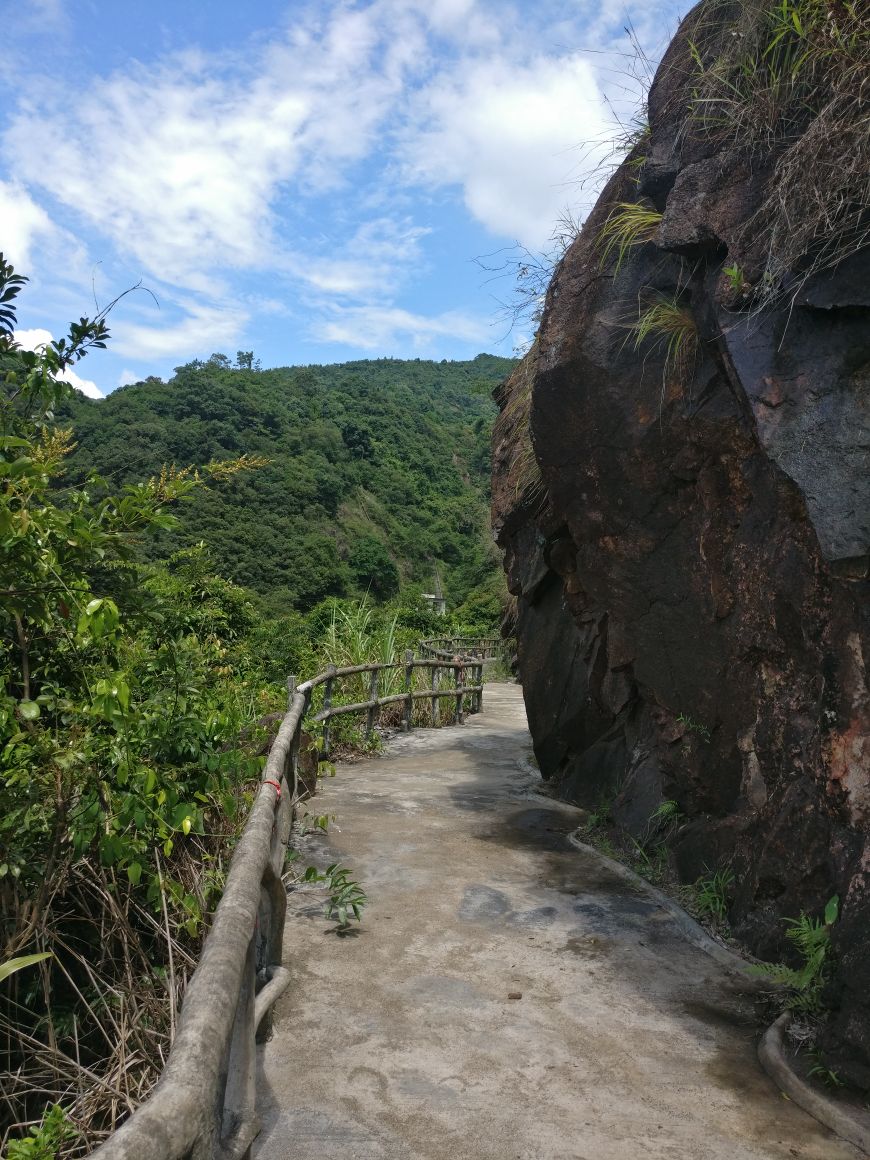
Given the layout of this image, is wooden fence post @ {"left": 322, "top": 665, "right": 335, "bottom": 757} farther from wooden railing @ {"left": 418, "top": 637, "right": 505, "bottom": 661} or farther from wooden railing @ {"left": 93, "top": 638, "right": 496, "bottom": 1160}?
wooden railing @ {"left": 418, "top": 637, "right": 505, "bottom": 661}

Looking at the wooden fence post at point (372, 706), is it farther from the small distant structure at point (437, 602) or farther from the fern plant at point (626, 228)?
the small distant structure at point (437, 602)

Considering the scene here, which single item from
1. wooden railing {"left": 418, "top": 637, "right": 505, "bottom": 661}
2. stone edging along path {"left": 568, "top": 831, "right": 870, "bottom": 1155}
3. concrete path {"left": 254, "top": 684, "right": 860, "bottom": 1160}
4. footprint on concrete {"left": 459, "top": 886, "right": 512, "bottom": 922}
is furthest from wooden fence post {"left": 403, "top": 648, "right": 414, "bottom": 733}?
stone edging along path {"left": 568, "top": 831, "right": 870, "bottom": 1155}

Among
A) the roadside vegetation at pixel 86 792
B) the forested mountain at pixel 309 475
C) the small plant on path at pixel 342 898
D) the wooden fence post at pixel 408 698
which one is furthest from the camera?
the forested mountain at pixel 309 475

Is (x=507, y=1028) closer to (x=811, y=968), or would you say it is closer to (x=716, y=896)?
(x=811, y=968)

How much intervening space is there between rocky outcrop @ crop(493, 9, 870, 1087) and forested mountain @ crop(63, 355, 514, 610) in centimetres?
1988

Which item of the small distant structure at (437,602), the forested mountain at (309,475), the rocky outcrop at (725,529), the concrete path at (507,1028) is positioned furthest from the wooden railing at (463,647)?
the concrete path at (507,1028)

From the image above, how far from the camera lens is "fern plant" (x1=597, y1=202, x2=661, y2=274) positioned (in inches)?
204

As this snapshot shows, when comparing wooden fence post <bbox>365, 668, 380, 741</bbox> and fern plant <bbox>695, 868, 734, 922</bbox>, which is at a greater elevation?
wooden fence post <bbox>365, 668, 380, 741</bbox>

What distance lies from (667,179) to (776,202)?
1146 mm

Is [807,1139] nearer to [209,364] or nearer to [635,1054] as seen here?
[635,1054]

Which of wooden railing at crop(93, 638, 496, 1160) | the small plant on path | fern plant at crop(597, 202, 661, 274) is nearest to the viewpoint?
wooden railing at crop(93, 638, 496, 1160)

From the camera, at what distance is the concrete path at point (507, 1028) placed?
2816 mm

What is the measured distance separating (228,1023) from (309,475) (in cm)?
4326

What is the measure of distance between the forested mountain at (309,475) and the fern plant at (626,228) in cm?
2022
